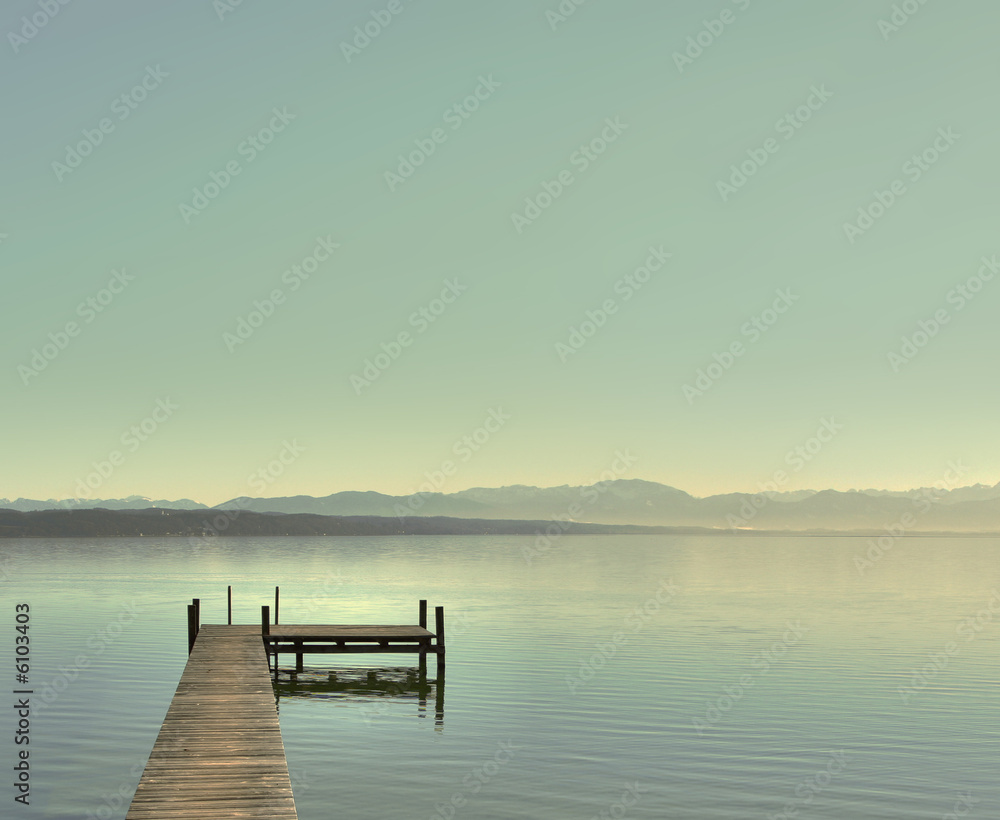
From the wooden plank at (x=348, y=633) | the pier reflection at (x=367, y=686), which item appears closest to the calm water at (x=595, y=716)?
the pier reflection at (x=367, y=686)

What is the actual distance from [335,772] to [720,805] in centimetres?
859

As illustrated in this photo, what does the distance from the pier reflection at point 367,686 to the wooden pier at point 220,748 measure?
0.72 metres

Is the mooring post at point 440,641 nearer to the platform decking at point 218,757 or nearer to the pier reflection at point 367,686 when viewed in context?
the pier reflection at point 367,686

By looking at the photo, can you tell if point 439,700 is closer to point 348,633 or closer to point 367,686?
point 367,686

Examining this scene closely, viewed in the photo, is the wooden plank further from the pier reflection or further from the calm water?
the calm water

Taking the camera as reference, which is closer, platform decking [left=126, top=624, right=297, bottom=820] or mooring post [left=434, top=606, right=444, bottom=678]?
platform decking [left=126, top=624, right=297, bottom=820]

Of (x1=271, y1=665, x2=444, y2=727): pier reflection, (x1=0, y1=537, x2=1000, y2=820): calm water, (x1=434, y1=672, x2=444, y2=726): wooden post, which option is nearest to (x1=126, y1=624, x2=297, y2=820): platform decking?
(x1=0, y1=537, x2=1000, y2=820): calm water

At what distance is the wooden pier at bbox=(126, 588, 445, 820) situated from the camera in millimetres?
14688

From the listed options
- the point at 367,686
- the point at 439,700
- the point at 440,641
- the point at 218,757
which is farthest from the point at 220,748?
the point at 440,641

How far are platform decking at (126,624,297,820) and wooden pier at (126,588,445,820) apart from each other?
Result: 0.05ft

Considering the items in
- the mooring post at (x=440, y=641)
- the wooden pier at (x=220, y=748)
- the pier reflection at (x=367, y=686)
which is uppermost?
the wooden pier at (x=220, y=748)

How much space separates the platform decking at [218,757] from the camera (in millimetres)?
14617

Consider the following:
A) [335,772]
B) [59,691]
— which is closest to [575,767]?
[335,772]

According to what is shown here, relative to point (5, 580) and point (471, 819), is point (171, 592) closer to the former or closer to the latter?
point (5, 580)
